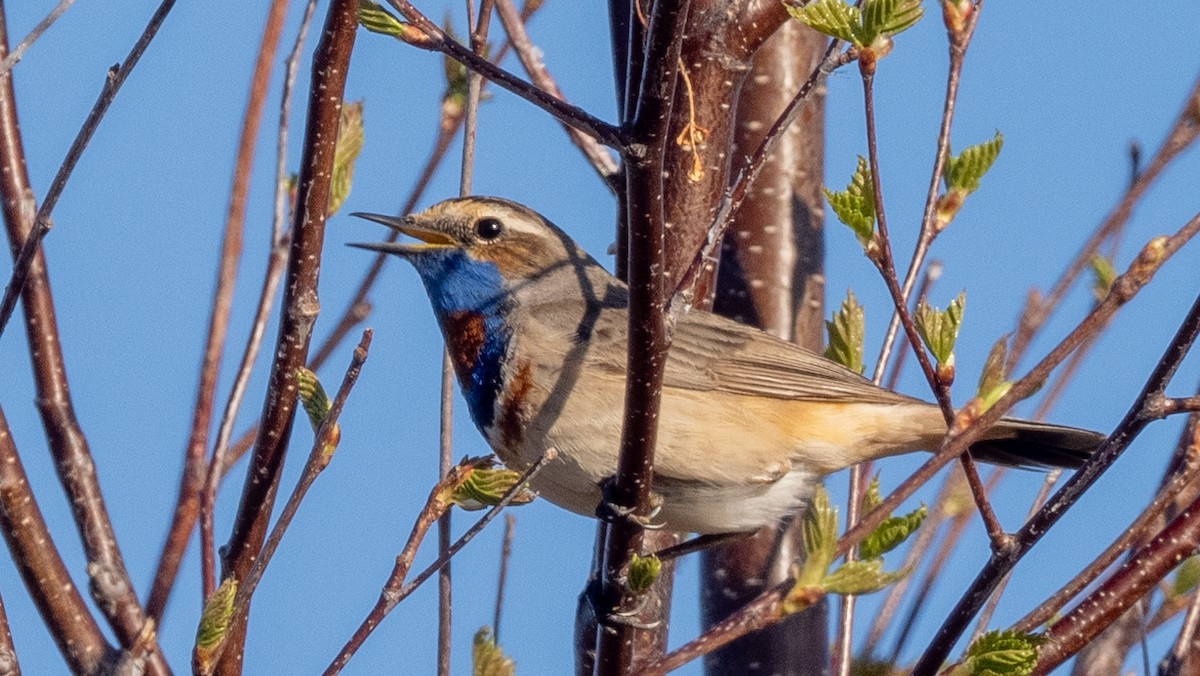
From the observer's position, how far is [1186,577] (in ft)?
15.2

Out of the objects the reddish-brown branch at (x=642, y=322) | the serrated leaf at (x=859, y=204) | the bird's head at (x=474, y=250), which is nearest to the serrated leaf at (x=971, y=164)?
the serrated leaf at (x=859, y=204)

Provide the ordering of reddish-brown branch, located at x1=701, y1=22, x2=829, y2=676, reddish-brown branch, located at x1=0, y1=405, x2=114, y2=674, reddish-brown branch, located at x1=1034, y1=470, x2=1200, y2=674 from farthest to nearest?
1. reddish-brown branch, located at x1=701, y1=22, x2=829, y2=676
2. reddish-brown branch, located at x1=0, y1=405, x2=114, y2=674
3. reddish-brown branch, located at x1=1034, y1=470, x2=1200, y2=674

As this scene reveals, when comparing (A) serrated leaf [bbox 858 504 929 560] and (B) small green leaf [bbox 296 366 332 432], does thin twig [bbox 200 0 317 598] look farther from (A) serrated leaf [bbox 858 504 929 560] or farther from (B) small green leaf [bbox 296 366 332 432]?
(A) serrated leaf [bbox 858 504 929 560]

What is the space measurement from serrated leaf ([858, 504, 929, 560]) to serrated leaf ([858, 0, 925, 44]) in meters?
1.05

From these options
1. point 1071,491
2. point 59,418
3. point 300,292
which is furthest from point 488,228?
Answer: point 1071,491

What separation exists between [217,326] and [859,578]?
2309mm

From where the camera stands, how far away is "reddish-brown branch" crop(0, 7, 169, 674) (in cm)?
377

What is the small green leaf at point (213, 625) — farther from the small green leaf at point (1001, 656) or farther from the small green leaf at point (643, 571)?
the small green leaf at point (1001, 656)

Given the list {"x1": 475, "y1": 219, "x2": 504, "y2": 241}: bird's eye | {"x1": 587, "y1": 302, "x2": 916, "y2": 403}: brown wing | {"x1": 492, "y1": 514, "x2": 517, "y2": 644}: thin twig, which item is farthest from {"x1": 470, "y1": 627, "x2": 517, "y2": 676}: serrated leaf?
{"x1": 475, "y1": 219, "x2": 504, "y2": 241}: bird's eye

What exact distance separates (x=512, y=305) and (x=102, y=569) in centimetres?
219

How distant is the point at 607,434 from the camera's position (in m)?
4.88

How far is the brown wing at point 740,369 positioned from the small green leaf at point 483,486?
78.1 inches

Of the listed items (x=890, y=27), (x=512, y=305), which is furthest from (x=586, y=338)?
(x=890, y=27)

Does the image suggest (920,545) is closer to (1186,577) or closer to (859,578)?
(1186,577)
